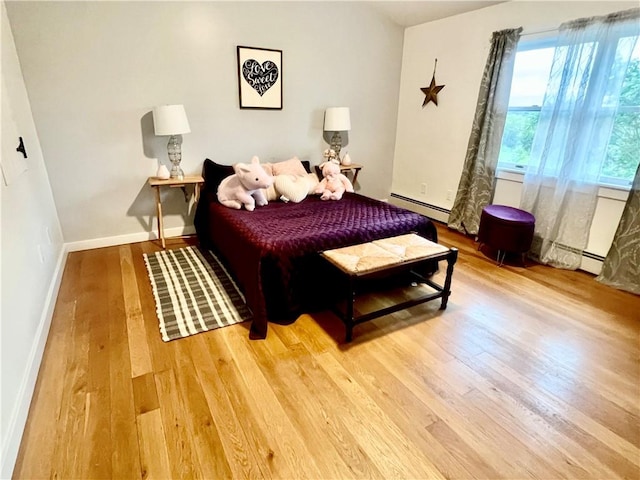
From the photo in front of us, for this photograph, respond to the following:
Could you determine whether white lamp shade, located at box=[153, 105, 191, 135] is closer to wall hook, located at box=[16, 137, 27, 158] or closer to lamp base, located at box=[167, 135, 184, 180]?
lamp base, located at box=[167, 135, 184, 180]

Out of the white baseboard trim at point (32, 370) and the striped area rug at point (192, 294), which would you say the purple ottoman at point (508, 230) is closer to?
the striped area rug at point (192, 294)

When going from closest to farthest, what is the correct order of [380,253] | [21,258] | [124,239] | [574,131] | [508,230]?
[21,258], [380,253], [574,131], [508,230], [124,239]

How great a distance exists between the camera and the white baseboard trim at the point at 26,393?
1288 mm

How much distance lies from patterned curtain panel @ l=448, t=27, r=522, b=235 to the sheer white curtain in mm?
397

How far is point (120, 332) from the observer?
212 cm

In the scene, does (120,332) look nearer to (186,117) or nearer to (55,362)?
(55,362)

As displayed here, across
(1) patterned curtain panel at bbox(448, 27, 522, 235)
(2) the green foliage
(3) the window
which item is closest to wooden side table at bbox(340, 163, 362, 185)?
(1) patterned curtain panel at bbox(448, 27, 522, 235)

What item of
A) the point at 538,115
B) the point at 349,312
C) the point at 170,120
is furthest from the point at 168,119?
the point at 538,115

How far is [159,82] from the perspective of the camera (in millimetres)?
3221

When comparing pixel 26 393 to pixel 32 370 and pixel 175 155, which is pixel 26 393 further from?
pixel 175 155

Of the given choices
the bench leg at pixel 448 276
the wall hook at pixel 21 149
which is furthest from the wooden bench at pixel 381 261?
the wall hook at pixel 21 149

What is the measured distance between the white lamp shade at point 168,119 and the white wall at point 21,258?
36.3 inches

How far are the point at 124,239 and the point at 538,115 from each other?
4.18 m

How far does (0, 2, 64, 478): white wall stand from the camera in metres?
1.44
